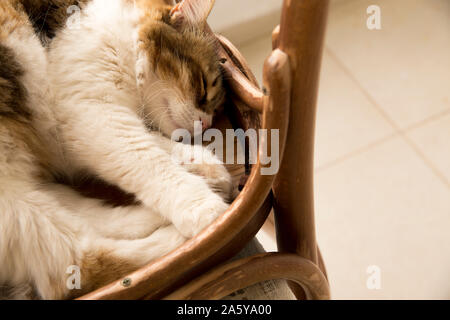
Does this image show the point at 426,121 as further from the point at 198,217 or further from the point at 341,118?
the point at 198,217

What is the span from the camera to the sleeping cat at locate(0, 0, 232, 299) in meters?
0.67

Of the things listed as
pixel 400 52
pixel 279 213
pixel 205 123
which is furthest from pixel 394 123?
pixel 279 213

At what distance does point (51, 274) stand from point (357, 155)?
1.28 m

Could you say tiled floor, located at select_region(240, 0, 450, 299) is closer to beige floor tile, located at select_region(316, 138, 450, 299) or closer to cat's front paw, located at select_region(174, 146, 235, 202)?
beige floor tile, located at select_region(316, 138, 450, 299)

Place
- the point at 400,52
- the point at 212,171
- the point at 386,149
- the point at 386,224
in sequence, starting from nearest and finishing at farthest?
the point at 212,171 < the point at 386,224 < the point at 386,149 < the point at 400,52

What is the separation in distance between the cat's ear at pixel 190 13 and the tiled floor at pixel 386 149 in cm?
83

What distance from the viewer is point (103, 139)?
30.0 inches

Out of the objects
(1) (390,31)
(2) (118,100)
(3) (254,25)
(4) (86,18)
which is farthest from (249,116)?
(1) (390,31)

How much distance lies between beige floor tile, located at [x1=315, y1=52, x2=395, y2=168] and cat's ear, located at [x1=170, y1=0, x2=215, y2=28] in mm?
925

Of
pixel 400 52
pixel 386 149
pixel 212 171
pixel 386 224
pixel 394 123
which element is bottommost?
pixel 386 224

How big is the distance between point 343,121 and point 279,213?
1179 millimetres

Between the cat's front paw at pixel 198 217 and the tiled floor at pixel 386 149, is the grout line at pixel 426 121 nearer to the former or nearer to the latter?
the tiled floor at pixel 386 149

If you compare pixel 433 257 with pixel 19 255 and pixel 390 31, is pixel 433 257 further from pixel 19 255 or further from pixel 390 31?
pixel 19 255

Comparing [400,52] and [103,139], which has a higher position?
[400,52]
